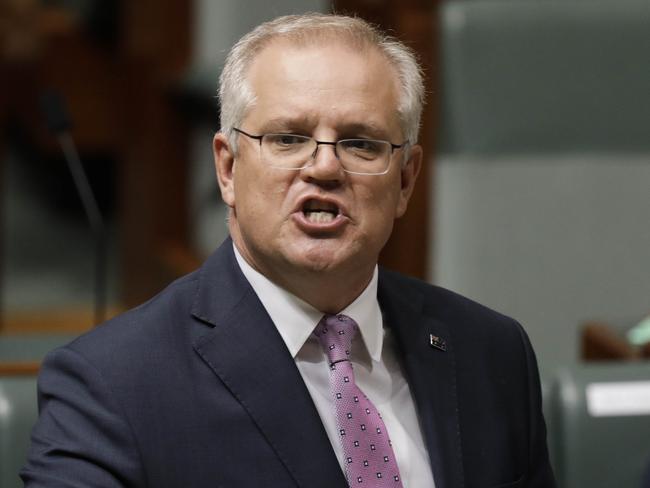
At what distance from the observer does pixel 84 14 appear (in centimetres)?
519

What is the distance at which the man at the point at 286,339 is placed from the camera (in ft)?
4.66

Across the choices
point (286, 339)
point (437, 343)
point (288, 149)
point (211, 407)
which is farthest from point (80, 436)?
point (437, 343)

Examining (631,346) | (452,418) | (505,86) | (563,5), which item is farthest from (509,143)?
(452,418)

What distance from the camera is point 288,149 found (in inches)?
57.9

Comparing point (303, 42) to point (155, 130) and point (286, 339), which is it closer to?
point (286, 339)

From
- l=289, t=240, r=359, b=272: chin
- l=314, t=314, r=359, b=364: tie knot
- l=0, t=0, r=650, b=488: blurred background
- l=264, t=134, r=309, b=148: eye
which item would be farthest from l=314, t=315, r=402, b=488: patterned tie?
l=0, t=0, r=650, b=488: blurred background

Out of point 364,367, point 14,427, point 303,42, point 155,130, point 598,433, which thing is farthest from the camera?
point 155,130

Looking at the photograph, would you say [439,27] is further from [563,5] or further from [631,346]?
[631,346]

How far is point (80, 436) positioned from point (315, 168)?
1.20 feet

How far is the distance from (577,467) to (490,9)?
113 cm

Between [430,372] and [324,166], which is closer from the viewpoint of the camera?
[324,166]

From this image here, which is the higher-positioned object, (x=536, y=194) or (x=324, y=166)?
(x=324, y=166)

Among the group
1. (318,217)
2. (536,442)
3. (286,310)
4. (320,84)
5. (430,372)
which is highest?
(320,84)

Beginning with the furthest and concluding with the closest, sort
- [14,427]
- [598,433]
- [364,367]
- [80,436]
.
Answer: [598,433], [14,427], [364,367], [80,436]
